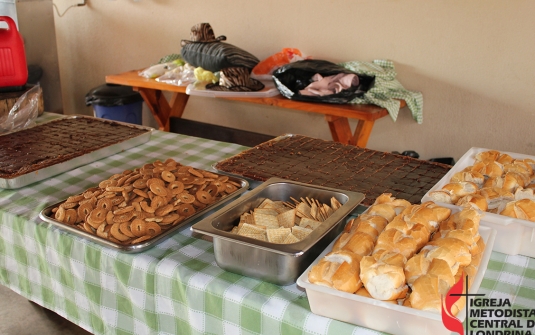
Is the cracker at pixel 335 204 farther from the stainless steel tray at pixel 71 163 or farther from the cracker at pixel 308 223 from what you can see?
the stainless steel tray at pixel 71 163

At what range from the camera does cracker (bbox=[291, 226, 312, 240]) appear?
101cm

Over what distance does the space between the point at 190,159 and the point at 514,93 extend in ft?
6.22

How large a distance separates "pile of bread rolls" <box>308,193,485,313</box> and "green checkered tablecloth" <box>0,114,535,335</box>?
3.7 inches

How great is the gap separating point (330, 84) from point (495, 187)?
65.0 inches

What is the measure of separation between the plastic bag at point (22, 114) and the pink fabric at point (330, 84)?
1346mm

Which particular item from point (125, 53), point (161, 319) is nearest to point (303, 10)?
point (125, 53)

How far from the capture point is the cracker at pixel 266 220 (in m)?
1.07

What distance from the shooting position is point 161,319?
1.11 meters

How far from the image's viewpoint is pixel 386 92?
9.04 ft

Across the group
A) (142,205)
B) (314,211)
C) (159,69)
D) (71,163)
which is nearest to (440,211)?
(314,211)

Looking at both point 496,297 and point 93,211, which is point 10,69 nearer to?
point 93,211

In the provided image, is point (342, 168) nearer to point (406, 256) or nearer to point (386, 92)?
point (406, 256)

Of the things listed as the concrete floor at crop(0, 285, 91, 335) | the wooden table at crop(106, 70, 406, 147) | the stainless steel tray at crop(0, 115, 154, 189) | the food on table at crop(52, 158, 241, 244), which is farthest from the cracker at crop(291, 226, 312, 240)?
the wooden table at crop(106, 70, 406, 147)

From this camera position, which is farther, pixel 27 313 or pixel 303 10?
pixel 303 10
